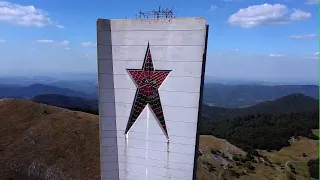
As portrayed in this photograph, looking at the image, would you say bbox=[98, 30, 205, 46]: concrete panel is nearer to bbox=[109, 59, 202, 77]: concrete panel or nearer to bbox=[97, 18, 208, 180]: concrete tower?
bbox=[97, 18, 208, 180]: concrete tower

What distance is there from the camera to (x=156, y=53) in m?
24.8

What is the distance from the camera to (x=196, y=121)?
24.6 metres

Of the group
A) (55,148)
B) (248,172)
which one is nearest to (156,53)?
(55,148)

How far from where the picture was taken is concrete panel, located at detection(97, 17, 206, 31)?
23203 mm

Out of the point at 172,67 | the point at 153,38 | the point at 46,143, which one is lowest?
the point at 46,143

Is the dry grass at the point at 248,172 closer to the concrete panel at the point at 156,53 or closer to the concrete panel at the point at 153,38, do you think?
the concrete panel at the point at 156,53

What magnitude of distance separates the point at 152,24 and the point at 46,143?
36.8 meters

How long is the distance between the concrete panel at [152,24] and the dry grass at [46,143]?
2905cm

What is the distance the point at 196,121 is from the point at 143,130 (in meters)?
5.04

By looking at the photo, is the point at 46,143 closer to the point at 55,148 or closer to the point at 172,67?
the point at 55,148

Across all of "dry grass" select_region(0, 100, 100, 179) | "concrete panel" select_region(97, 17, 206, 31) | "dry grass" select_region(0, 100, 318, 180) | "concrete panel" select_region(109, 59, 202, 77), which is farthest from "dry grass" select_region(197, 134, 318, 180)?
"concrete panel" select_region(97, 17, 206, 31)

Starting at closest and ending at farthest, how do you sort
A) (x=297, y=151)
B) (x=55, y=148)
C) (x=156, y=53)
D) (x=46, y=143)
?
(x=156, y=53) < (x=55, y=148) < (x=46, y=143) < (x=297, y=151)

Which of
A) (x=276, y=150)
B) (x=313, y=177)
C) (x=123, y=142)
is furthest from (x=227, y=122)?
(x=123, y=142)

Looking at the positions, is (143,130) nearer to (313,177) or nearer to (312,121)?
(313,177)
